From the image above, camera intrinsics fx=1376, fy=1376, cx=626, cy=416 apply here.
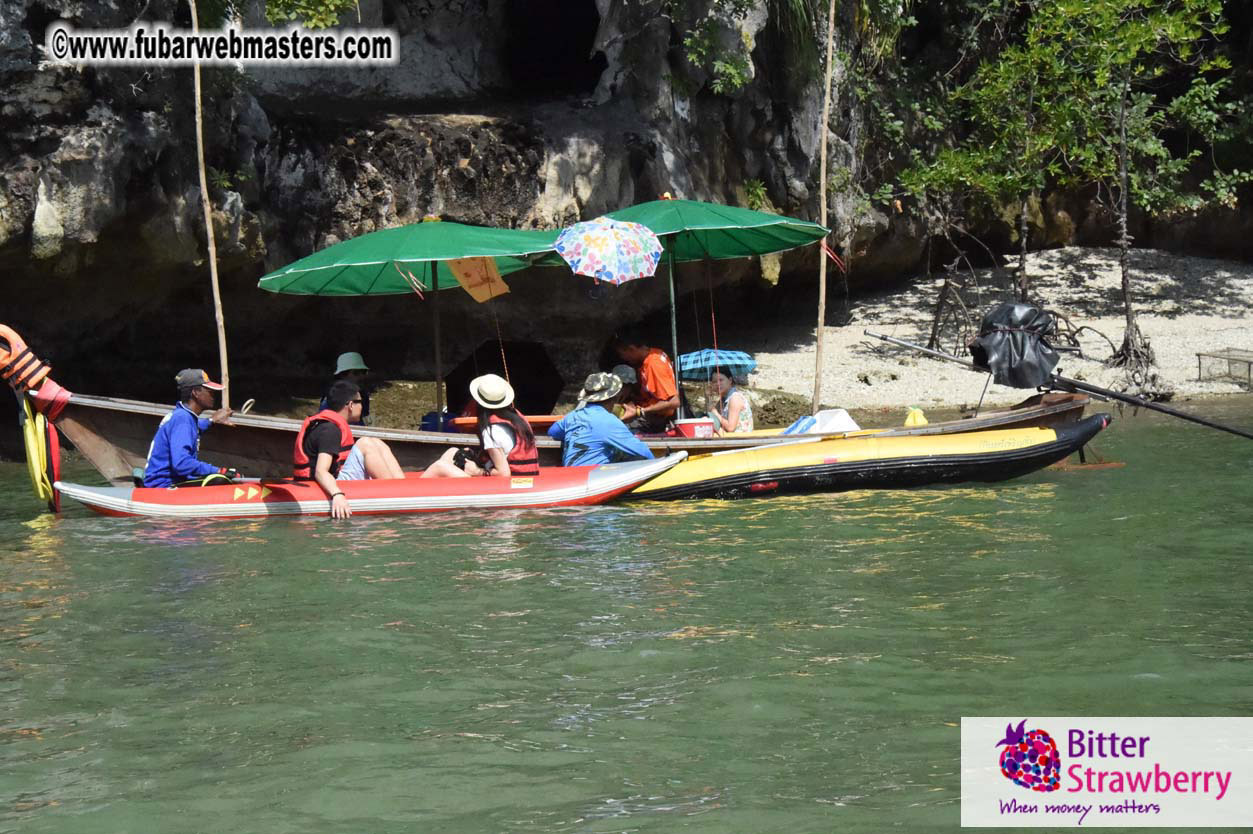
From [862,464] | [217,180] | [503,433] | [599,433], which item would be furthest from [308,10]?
[862,464]

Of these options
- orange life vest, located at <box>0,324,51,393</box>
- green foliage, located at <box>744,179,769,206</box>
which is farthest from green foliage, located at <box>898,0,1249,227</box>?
orange life vest, located at <box>0,324,51,393</box>

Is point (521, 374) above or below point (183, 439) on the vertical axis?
above

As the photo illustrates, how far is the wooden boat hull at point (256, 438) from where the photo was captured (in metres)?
11.1

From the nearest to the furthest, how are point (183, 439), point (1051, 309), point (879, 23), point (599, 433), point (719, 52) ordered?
point (183, 439) < point (599, 433) < point (719, 52) < point (879, 23) < point (1051, 309)

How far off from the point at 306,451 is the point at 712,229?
453 cm

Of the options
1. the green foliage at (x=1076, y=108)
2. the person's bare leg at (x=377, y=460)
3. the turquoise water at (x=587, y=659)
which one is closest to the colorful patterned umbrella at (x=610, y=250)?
the person's bare leg at (x=377, y=460)

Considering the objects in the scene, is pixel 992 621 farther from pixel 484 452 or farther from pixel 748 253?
pixel 748 253

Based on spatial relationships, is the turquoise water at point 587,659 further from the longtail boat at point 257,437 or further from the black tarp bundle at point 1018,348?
the black tarp bundle at point 1018,348

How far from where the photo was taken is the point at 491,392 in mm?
10383

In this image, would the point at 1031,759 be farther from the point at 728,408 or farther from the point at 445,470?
the point at 728,408

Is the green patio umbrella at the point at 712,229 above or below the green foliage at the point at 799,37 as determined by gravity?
below

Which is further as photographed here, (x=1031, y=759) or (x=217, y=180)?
(x=217, y=180)

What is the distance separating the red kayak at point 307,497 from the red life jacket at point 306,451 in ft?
0.37

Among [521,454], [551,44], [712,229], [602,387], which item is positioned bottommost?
[521,454]
